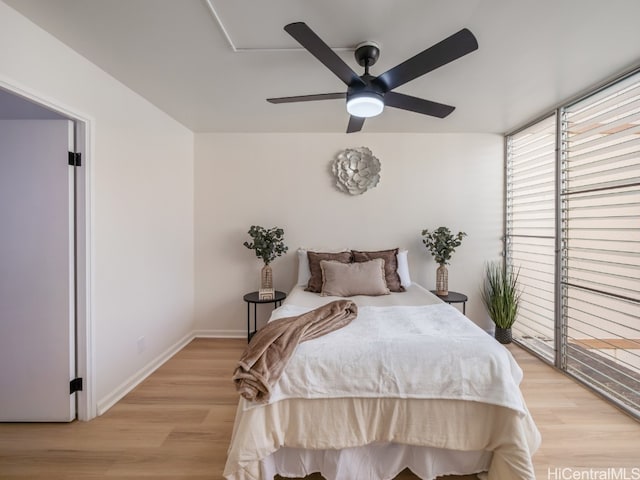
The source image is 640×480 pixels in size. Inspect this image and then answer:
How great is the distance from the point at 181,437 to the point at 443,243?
2.96 metres

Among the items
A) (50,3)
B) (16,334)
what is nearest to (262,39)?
(50,3)

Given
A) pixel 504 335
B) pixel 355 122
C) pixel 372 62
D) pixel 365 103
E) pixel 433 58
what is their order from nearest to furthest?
1. pixel 433 58
2. pixel 365 103
3. pixel 372 62
4. pixel 355 122
5. pixel 504 335

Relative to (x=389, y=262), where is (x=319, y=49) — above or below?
above

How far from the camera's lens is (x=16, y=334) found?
2084 mm

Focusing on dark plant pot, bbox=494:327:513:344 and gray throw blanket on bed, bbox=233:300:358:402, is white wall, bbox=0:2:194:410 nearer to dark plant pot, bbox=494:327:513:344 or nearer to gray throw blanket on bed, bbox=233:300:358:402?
gray throw blanket on bed, bbox=233:300:358:402

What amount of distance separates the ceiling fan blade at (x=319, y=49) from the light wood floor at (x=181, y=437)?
7.49 ft

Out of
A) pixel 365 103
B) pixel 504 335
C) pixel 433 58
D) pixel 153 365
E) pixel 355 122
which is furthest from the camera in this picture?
pixel 504 335

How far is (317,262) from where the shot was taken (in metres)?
3.30

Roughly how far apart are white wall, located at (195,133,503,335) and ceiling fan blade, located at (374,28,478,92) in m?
1.96

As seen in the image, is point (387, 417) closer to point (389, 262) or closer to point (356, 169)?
point (389, 262)

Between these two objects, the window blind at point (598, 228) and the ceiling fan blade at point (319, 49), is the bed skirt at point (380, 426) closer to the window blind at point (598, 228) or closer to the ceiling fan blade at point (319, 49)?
the window blind at point (598, 228)

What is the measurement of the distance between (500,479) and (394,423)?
1.91 ft

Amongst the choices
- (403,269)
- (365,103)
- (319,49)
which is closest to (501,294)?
(403,269)

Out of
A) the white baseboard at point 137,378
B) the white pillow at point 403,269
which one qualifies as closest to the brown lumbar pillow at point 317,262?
the white pillow at point 403,269
